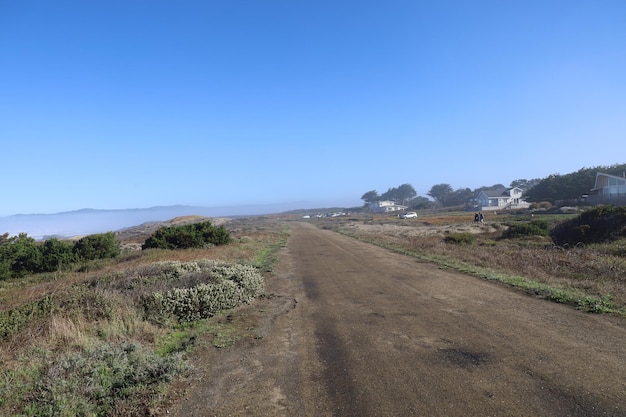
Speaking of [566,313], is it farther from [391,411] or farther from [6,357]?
[6,357]

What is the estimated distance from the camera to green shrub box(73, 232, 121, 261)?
21.2 m

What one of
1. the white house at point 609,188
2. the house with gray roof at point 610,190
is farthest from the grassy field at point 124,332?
the white house at point 609,188

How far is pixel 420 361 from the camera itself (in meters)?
5.41

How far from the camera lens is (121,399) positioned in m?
4.59

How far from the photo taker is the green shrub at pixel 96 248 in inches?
836

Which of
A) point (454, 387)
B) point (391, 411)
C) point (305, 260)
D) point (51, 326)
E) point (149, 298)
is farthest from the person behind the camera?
point (305, 260)

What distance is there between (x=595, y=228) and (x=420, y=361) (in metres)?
23.7

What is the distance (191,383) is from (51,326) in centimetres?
360

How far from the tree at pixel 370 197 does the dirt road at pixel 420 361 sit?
18740 centimetres

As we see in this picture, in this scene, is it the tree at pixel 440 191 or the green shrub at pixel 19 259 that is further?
the tree at pixel 440 191

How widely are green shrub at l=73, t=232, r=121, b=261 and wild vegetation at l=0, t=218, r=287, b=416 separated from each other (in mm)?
10317

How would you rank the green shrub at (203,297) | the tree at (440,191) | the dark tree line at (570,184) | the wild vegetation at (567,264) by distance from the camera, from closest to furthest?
the green shrub at (203,297)
the wild vegetation at (567,264)
the dark tree line at (570,184)
the tree at (440,191)

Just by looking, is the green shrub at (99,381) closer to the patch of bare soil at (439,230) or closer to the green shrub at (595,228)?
the green shrub at (595,228)

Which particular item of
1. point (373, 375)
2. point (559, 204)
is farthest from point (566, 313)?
point (559, 204)
